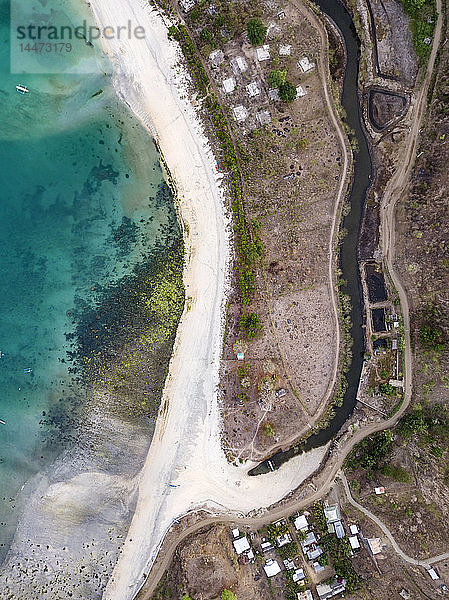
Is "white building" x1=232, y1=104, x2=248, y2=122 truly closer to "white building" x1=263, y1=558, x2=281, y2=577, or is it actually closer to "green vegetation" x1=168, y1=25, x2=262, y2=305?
"green vegetation" x1=168, y1=25, x2=262, y2=305

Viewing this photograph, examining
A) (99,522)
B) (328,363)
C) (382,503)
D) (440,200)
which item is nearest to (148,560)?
(99,522)

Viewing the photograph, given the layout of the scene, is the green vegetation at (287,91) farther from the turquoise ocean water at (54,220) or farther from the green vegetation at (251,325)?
the green vegetation at (251,325)

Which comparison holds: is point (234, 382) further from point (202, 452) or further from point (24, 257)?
point (24, 257)

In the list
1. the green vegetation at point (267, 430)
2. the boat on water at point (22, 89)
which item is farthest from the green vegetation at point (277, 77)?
the green vegetation at point (267, 430)

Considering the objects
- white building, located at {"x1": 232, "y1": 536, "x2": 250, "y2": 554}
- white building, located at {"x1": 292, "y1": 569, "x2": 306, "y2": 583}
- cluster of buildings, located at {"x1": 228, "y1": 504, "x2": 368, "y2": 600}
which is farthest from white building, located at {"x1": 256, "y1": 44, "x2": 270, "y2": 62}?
white building, located at {"x1": 292, "y1": 569, "x2": 306, "y2": 583}

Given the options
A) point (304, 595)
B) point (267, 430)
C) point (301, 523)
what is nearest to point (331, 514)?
point (301, 523)

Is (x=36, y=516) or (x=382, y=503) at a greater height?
(x=382, y=503)
